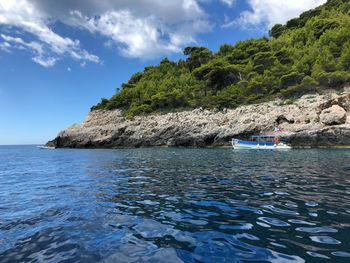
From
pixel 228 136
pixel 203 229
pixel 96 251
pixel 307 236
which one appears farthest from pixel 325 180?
pixel 228 136

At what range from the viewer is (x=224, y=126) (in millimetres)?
58062

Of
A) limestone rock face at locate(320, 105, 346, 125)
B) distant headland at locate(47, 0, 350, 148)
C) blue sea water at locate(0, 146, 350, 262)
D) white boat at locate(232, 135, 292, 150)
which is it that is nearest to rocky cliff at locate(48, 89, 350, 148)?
limestone rock face at locate(320, 105, 346, 125)

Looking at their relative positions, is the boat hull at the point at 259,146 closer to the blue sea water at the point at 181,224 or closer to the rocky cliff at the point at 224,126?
the rocky cliff at the point at 224,126

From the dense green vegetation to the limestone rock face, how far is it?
1041 centimetres

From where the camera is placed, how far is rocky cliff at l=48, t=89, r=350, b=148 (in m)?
48.2

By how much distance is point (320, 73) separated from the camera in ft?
186

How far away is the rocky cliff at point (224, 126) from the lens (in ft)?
158

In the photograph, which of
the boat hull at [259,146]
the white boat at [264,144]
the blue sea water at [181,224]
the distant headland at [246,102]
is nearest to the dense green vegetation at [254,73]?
the distant headland at [246,102]

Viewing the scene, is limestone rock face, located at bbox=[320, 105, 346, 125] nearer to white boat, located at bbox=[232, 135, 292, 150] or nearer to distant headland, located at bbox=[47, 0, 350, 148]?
distant headland, located at bbox=[47, 0, 350, 148]

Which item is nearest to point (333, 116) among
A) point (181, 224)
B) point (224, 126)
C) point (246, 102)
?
point (246, 102)

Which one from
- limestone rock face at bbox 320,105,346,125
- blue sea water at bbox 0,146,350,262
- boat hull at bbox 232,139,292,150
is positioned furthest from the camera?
boat hull at bbox 232,139,292,150

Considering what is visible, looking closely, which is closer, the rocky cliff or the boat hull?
the boat hull

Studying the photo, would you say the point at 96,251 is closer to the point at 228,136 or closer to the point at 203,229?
the point at 203,229

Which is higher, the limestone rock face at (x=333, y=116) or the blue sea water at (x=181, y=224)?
the limestone rock face at (x=333, y=116)
